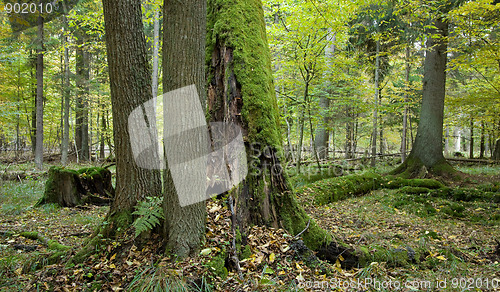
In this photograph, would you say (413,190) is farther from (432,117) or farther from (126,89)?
(126,89)

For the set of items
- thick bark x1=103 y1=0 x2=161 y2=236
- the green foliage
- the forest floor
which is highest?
thick bark x1=103 y1=0 x2=161 y2=236

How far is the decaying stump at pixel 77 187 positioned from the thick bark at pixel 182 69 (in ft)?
15.0

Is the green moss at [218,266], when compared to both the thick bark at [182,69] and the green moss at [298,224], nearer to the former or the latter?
the thick bark at [182,69]

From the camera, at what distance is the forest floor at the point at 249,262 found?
246 cm

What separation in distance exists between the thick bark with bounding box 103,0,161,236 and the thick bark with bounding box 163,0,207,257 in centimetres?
50

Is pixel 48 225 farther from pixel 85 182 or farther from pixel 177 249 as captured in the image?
pixel 177 249

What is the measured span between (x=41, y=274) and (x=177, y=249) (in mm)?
1374

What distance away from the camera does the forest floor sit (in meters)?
2.46

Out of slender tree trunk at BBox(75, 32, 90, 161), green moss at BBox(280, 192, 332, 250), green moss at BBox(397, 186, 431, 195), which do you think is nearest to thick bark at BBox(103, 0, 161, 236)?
green moss at BBox(280, 192, 332, 250)

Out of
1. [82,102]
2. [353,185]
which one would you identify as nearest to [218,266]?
[353,185]

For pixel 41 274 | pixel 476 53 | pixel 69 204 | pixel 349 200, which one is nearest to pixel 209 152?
pixel 41 274

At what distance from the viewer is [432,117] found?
9.05 metres

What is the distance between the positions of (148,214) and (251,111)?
1.89 m

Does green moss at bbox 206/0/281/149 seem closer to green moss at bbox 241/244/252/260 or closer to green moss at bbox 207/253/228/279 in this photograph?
green moss at bbox 241/244/252/260
